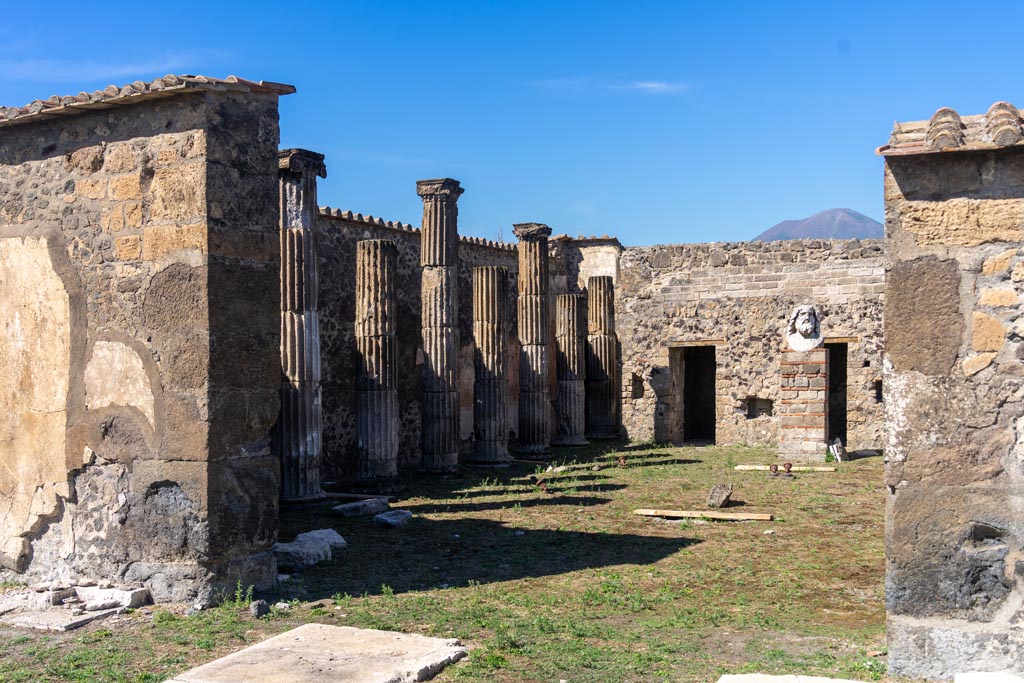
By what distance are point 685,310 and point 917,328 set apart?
14575 millimetres

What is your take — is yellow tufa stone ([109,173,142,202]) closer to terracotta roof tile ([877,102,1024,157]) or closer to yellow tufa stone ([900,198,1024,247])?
terracotta roof tile ([877,102,1024,157])

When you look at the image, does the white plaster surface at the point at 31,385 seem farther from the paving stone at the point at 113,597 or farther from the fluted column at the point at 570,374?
the fluted column at the point at 570,374

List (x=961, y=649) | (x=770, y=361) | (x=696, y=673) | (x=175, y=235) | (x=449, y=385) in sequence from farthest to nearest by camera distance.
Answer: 1. (x=770, y=361)
2. (x=449, y=385)
3. (x=175, y=235)
4. (x=696, y=673)
5. (x=961, y=649)

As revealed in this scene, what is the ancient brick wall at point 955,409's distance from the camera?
14.9 feet

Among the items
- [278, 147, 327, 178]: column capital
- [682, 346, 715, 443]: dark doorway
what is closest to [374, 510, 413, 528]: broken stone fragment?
[278, 147, 327, 178]: column capital

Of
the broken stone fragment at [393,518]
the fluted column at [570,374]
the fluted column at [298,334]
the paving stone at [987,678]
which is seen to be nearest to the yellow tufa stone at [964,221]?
the paving stone at [987,678]

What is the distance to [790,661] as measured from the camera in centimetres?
504

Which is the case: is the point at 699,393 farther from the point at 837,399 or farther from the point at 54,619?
the point at 54,619

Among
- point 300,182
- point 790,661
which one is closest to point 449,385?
point 300,182

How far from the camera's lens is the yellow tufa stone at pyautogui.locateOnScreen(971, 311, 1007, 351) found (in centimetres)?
455

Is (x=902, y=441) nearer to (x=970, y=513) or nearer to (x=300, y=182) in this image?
(x=970, y=513)

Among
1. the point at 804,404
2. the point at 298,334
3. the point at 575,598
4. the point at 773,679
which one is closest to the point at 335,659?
the point at 575,598

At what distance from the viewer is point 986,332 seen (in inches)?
180

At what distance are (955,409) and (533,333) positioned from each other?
12.9 meters
